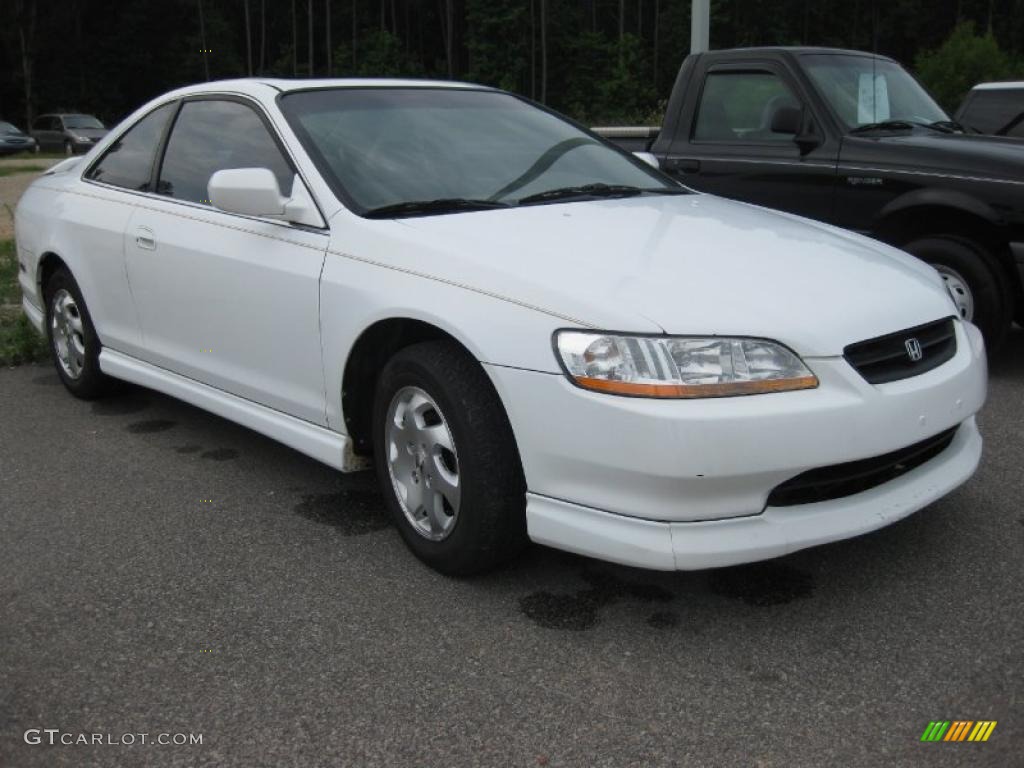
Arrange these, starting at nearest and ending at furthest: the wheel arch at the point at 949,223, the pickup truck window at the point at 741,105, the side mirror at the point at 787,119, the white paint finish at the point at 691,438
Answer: the white paint finish at the point at 691,438
the wheel arch at the point at 949,223
the side mirror at the point at 787,119
the pickup truck window at the point at 741,105

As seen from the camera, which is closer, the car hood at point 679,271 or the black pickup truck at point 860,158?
the car hood at point 679,271

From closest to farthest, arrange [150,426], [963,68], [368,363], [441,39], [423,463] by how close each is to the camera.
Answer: [423,463]
[368,363]
[150,426]
[963,68]
[441,39]

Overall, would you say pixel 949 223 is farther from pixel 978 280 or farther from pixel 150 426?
pixel 150 426

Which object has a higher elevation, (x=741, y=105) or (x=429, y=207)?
(x=741, y=105)

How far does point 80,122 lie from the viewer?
40.5m

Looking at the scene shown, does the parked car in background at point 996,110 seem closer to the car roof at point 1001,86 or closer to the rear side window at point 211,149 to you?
the car roof at point 1001,86

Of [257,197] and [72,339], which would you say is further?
[72,339]

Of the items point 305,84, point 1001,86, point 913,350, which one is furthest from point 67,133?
point 913,350

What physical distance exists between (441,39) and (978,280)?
72195mm

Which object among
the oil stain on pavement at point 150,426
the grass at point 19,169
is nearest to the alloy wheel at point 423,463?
the oil stain on pavement at point 150,426

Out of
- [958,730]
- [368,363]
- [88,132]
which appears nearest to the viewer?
[958,730]

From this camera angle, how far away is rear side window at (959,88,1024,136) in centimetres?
784

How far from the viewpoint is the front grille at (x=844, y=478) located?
2.86 meters

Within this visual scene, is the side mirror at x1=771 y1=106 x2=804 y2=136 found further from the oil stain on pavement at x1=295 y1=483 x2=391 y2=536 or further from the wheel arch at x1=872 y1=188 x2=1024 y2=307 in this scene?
the oil stain on pavement at x1=295 y1=483 x2=391 y2=536
